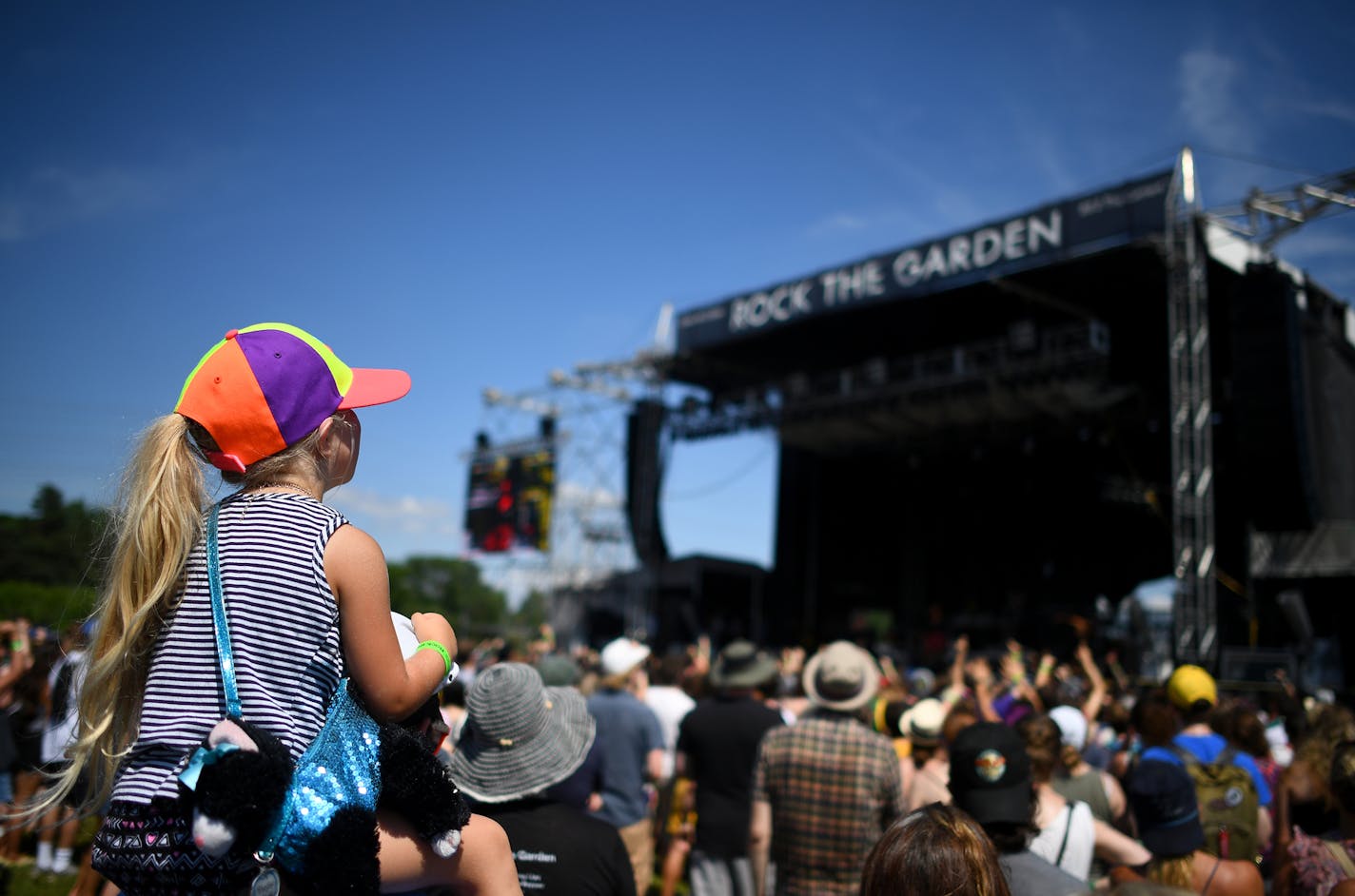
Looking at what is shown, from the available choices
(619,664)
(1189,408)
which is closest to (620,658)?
(619,664)

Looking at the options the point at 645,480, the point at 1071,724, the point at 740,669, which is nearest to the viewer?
the point at 1071,724

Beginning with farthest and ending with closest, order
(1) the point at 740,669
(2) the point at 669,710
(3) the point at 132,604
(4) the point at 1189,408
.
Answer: (4) the point at 1189,408 → (2) the point at 669,710 → (1) the point at 740,669 → (3) the point at 132,604

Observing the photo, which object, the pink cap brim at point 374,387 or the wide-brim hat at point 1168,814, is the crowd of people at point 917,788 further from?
the pink cap brim at point 374,387

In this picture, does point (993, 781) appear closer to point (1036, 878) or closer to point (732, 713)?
point (1036, 878)

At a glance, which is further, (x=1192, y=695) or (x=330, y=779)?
(x=1192, y=695)

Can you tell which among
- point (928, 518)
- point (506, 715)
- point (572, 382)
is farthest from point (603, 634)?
point (506, 715)

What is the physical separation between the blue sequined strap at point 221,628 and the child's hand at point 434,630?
28cm

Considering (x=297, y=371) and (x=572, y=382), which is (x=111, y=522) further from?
(x=572, y=382)

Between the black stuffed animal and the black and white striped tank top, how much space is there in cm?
5

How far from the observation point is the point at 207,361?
1.39 m

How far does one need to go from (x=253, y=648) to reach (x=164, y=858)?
0.90 ft

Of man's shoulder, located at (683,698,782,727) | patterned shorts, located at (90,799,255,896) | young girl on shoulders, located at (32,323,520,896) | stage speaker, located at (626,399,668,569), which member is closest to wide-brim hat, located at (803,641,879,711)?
man's shoulder, located at (683,698,782,727)

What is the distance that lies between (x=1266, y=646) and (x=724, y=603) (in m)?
12.7

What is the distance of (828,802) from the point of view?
10.7 ft
